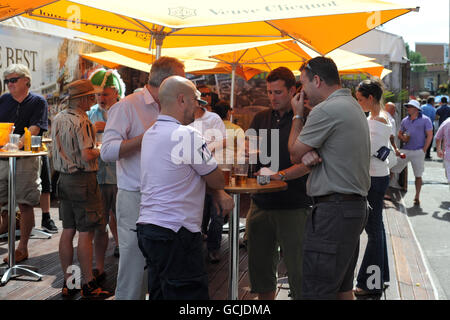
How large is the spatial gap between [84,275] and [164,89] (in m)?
2.35

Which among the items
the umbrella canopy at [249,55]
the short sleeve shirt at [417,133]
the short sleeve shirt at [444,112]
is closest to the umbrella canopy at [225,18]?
the umbrella canopy at [249,55]

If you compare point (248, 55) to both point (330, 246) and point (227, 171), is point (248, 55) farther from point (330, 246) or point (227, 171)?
point (330, 246)

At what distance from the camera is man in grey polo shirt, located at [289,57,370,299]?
9.83 ft

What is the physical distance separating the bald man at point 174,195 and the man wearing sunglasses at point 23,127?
340cm

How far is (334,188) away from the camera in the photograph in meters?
3.00

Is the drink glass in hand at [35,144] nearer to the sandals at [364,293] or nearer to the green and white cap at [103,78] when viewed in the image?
the green and white cap at [103,78]

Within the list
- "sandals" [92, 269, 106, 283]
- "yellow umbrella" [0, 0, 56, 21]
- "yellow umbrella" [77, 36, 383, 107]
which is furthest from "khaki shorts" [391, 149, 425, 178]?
"yellow umbrella" [0, 0, 56, 21]

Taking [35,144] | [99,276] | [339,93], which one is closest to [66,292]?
[99,276]

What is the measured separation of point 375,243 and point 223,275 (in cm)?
158

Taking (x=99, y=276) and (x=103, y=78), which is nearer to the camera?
(x=99, y=276)

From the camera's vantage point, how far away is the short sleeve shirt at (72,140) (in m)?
4.34

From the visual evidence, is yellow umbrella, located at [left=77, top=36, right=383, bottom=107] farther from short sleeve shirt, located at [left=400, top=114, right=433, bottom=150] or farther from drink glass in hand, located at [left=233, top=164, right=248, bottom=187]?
drink glass in hand, located at [left=233, top=164, right=248, bottom=187]
